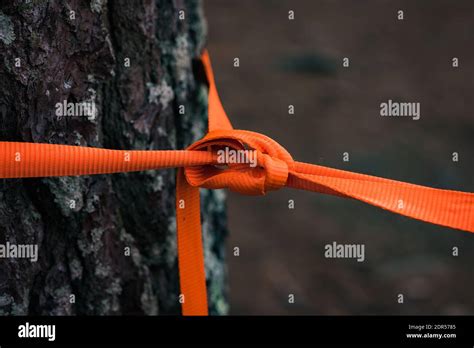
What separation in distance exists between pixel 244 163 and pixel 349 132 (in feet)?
7.15

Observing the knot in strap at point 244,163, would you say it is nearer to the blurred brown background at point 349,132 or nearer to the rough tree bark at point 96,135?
the rough tree bark at point 96,135

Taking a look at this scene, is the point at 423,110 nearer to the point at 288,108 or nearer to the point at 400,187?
the point at 288,108

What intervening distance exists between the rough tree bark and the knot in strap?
205 millimetres

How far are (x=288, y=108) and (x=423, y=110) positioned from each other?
709mm

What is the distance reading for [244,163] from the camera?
3.20ft

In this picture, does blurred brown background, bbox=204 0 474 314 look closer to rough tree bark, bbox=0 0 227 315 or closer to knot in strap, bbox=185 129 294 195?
rough tree bark, bbox=0 0 227 315

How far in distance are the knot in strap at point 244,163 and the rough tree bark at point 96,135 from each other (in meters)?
0.20

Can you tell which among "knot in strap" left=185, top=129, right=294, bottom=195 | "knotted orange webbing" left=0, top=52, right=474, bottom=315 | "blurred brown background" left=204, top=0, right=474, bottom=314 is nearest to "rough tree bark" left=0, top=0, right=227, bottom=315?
"knotted orange webbing" left=0, top=52, right=474, bottom=315

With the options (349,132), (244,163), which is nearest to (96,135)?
(244,163)

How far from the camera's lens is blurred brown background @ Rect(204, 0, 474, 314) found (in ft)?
7.82

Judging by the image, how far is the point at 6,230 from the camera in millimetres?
989

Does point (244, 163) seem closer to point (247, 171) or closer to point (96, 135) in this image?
point (247, 171)

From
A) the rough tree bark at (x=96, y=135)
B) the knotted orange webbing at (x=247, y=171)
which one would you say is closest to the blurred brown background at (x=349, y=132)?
the rough tree bark at (x=96, y=135)

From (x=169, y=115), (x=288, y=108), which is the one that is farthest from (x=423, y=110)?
(x=169, y=115)
